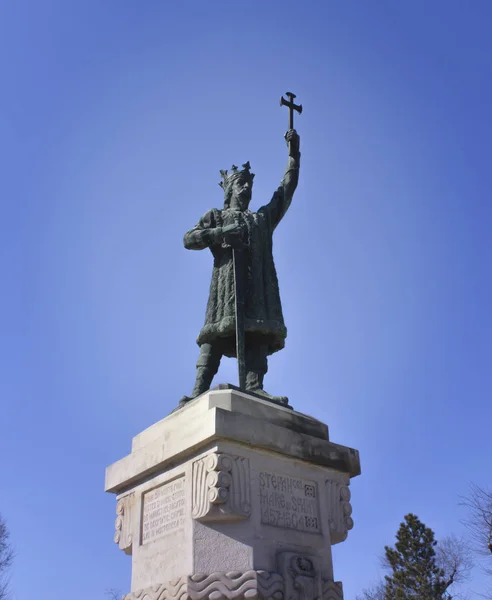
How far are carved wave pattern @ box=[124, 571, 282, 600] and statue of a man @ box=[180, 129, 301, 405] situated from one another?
5.86 ft

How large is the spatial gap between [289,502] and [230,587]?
99 cm

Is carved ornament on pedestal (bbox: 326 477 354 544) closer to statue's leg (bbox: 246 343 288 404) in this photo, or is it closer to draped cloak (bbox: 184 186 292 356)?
statue's leg (bbox: 246 343 288 404)

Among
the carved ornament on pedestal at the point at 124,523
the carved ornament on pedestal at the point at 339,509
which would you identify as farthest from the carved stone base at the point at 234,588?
the carved ornament on pedestal at the point at 124,523

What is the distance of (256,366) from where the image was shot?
23.5 ft

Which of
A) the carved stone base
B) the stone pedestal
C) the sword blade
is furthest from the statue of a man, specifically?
the carved stone base

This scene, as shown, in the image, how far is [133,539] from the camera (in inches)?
254

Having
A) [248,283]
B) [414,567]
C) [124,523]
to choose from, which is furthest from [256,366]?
[414,567]

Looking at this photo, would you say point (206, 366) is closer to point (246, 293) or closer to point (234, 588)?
point (246, 293)

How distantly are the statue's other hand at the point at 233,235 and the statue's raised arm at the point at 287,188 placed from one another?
2.42 feet

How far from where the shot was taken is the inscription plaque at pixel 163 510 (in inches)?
235

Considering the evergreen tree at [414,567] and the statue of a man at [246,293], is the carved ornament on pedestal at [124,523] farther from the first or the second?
the evergreen tree at [414,567]

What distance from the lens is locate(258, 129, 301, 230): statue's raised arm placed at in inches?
316

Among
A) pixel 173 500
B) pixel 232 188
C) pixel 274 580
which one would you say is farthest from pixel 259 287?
pixel 274 580

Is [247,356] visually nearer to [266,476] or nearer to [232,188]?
[266,476]
